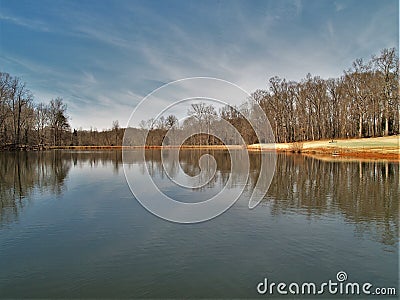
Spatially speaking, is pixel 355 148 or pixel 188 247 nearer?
pixel 188 247

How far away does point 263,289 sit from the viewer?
5.06 meters

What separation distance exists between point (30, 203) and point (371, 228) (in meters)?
12.3

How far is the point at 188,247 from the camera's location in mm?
6906

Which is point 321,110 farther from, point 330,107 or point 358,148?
point 358,148

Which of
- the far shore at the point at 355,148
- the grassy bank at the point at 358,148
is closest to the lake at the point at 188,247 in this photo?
the far shore at the point at 355,148

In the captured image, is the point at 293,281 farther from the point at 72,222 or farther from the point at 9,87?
the point at 9,87

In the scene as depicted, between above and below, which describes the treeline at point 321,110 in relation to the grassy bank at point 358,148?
above

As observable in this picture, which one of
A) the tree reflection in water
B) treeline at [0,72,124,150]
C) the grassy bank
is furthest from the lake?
treeline at [0,72,124,150]

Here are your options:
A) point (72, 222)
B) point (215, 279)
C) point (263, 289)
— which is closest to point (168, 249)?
point (215, 279)

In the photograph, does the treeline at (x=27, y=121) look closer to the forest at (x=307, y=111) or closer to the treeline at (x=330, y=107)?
the forest at (x=307, y=111)

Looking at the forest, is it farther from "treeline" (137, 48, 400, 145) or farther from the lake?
the lake

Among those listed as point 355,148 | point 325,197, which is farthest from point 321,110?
point 325,197

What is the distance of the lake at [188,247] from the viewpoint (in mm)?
5199

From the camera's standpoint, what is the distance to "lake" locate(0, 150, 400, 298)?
520 cm
